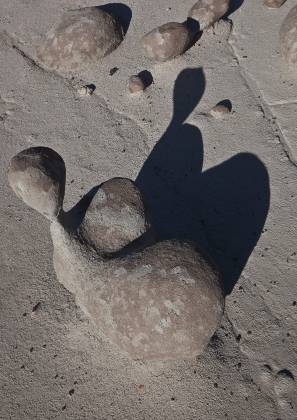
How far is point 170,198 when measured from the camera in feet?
16.0

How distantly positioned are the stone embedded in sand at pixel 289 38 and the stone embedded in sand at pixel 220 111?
1028 mm

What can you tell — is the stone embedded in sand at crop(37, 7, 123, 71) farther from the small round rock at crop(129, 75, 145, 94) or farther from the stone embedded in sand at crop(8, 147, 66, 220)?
the stone embedded in sand at crop(8, 147, 66, 220)

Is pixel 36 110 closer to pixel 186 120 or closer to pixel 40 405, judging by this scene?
pixel 186 120

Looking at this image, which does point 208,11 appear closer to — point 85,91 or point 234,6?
point 234,6

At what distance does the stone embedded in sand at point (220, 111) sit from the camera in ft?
17.8

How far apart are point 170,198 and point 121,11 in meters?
3.42

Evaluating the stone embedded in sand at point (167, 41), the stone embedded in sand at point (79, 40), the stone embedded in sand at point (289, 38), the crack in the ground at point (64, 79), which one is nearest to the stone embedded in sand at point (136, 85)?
the crack in the ground at point (64, 79)

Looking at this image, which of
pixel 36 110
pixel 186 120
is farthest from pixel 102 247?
pixel 36 110

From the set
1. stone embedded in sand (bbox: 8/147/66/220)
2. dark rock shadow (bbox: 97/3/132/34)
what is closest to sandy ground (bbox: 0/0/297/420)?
dark rock shadow (bbox: 97/3/132/34)

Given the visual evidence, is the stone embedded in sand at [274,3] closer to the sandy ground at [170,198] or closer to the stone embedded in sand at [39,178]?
the sandy ground at [170,198]

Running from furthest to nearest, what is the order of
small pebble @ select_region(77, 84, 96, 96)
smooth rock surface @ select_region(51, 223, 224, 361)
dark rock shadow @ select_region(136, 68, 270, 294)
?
small pebble @ select_region(77, 84, 96, 96)
dark rock shadow @ select_region(136, 68, 270, 294)
smooth rock surface @ select_region(51, 223, 224, 361)

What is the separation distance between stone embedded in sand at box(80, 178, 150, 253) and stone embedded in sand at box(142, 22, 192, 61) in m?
2.62

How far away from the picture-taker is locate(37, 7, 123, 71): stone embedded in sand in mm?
6062

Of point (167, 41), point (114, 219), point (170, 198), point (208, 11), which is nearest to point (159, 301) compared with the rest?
point (114, 219)
